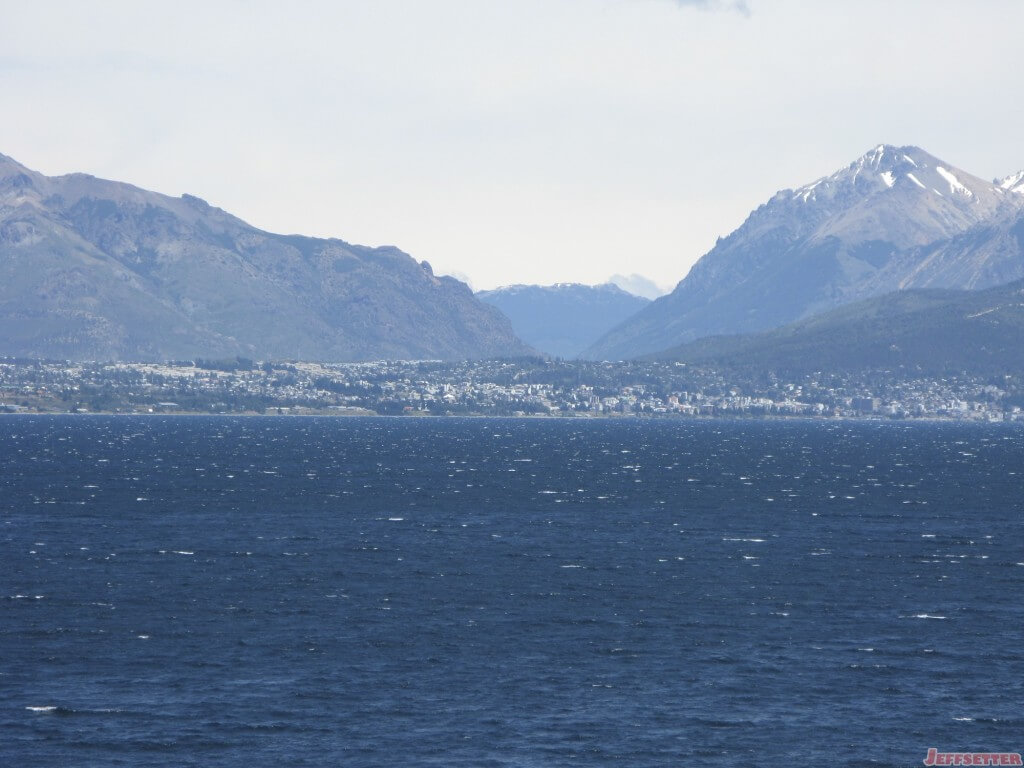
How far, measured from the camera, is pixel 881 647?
80.5m

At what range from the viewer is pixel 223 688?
7006 cm

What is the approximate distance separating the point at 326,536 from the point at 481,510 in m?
29.8

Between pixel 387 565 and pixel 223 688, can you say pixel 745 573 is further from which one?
pixel 223 688

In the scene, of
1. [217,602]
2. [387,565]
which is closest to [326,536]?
[387,565]

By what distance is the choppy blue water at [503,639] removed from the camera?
62312 millimetres

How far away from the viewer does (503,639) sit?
3255 inches

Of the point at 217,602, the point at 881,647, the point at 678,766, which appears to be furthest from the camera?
the point at 217,602

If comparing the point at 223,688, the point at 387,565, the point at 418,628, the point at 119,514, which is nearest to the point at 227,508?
the point at 119,514

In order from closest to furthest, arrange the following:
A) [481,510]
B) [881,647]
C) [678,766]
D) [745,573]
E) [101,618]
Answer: [678,766] → [881,647] → [101,618] → [745,573] → [481,510]

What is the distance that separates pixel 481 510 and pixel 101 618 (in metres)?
73.4

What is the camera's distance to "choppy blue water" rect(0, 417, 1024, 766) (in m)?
62.3

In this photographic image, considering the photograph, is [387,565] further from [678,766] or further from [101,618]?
[678,766]

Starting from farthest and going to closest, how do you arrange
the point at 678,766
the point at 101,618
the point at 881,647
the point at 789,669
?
the point at 101,618
the point at 881,647
the point at 789,669
the point at 678,766

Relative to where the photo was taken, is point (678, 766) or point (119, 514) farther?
point (119, 514)
